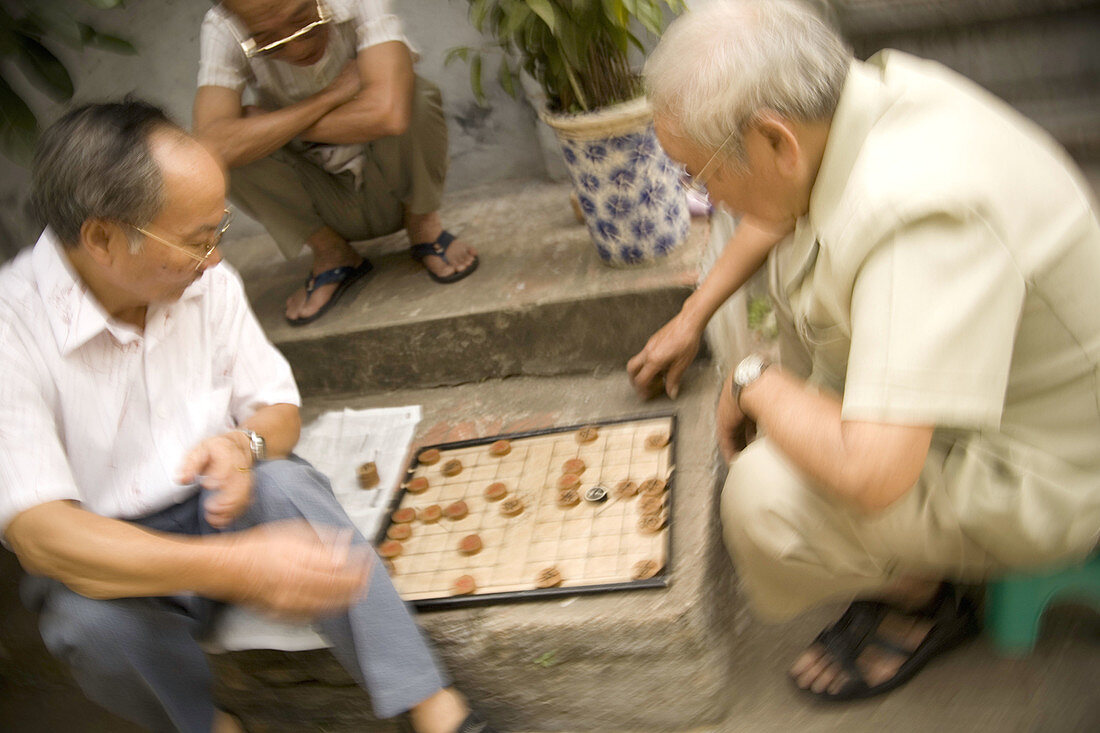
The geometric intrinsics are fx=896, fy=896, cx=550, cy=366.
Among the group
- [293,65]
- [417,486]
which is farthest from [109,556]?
[293,65]

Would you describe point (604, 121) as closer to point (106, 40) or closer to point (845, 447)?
point (845, 447)

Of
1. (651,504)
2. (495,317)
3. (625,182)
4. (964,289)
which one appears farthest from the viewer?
(495,317)

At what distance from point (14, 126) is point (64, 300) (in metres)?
1.52

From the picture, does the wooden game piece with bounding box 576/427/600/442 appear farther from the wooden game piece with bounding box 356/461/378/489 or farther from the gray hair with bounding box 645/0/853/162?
the gray hair with bounding box 645/0/853/162

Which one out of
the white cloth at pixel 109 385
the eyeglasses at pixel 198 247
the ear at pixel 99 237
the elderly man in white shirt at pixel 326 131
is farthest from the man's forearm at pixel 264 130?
the ear at pixel 99 237

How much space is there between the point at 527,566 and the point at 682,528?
34cm

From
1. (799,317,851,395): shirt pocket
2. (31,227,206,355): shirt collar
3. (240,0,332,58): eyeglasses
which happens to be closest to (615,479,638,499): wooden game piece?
(799,317,851,395): shirt pocket

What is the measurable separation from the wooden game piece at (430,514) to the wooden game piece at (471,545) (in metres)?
0.14

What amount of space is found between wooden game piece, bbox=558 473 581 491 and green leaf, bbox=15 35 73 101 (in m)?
2.12

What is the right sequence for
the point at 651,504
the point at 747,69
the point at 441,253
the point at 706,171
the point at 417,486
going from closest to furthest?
the point at 747,69 < the point at 706,171 < the point at 651,504 < the point at 417,486 < the point at 441,253

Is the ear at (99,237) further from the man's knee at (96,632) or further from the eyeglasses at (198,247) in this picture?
the man's knee at (96,632)

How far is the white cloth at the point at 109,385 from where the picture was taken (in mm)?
1501

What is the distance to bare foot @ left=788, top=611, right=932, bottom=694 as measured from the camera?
1.75 m

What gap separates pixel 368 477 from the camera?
2.32 meters
